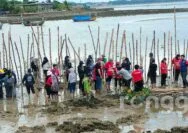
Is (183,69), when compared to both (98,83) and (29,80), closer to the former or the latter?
(98,83)

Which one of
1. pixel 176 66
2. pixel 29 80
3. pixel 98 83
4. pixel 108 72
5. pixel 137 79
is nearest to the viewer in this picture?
pixel 137 79

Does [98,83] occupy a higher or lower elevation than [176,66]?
lower

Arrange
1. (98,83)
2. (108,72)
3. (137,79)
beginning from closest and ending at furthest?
1. (137,79)
2. (98,83)
3. (108,72)

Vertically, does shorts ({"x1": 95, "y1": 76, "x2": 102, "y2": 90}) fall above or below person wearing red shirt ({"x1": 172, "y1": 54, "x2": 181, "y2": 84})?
below

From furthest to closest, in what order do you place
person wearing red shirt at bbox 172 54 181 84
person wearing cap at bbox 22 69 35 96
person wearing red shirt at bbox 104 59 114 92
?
person wearing red shirt at bbox 172 54 181 84 → person wearing red shirt at bbox 104 59 114 92 → person wearing cap at bbox 22 69 35 96

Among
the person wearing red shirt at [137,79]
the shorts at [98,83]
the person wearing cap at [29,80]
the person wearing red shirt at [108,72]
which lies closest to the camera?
the person wearing red shirt at [137,79]

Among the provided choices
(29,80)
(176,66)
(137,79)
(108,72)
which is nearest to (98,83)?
(108,72)

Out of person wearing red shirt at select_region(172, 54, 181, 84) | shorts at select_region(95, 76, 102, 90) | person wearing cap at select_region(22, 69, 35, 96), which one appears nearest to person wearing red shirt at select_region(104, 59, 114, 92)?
shorts at select_region(95, 76, 102, 90)

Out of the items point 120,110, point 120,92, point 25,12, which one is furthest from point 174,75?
point 25,12

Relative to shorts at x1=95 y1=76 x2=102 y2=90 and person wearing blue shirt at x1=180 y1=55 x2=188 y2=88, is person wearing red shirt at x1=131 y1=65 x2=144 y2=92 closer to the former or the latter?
shorts at x1=95 y1=76 x2=102 y2=90

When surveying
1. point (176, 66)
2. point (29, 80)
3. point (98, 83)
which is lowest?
point (98, 83)

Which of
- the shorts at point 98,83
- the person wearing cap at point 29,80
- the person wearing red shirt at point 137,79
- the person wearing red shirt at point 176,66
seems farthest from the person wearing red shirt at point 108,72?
the person wearing cap at point 29,80

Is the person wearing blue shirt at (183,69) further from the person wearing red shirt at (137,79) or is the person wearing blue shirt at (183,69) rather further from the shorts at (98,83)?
the shorts at (98,83)

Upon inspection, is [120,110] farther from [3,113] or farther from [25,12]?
[25,12]
